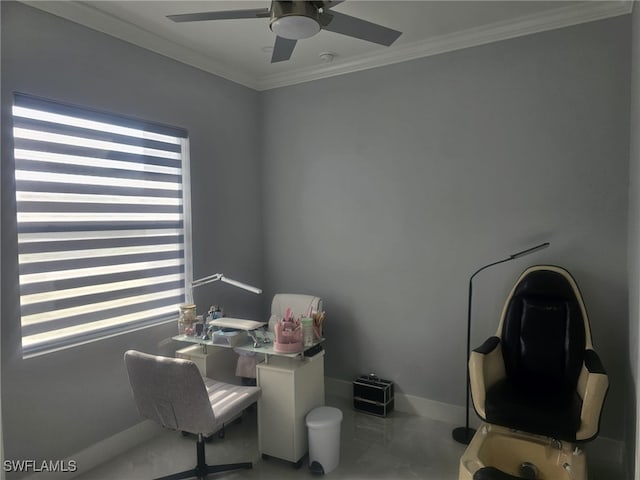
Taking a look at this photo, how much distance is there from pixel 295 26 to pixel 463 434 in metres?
2.70

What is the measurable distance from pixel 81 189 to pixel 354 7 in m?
1.94

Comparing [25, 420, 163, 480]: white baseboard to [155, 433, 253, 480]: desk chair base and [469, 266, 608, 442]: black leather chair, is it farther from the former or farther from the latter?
[469, 266, 608, 442]: black leather chair

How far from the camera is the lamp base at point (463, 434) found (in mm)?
2808

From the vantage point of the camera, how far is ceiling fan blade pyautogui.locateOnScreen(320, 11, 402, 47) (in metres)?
1.88

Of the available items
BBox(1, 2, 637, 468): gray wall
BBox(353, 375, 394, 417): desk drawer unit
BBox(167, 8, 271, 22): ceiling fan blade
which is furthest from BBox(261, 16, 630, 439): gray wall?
BBox(167, 8, 271, 22): ceiling fan blade

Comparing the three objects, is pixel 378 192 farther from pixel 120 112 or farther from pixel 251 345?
pixel 120 112

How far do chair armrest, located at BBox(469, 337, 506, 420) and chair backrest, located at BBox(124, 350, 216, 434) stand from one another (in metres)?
1.43

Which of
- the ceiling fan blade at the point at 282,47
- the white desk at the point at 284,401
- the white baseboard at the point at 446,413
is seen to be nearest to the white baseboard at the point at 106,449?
the white desk at the point at 284,401

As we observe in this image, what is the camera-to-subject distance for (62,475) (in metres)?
2.38

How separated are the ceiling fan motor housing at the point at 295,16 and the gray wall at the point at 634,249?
5.27 feet

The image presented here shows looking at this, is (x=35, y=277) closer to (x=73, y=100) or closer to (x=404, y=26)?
(x=73, y=100)

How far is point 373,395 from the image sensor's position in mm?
3188

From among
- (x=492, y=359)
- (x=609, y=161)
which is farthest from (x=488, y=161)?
(x=492, y=359)

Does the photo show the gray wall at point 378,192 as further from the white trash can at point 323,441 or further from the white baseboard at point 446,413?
the white trash can at point 323,441
